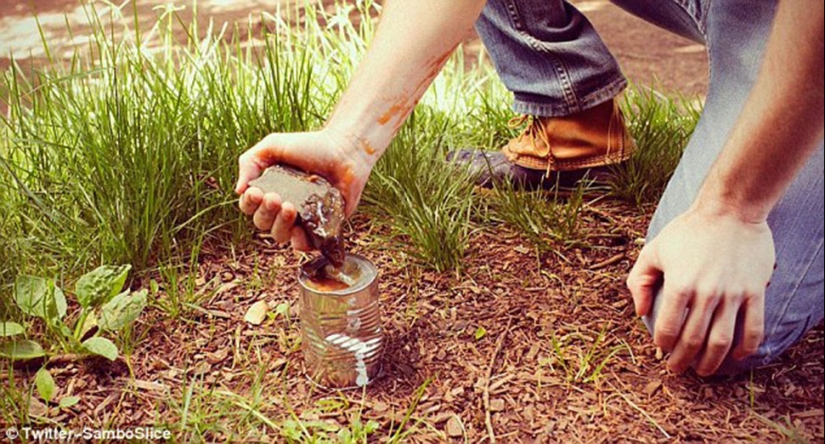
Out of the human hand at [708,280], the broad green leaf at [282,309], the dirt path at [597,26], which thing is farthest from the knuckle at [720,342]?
the dirt path at [597,26]

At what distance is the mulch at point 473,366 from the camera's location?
165 cm

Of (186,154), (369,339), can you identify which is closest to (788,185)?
(369,339)

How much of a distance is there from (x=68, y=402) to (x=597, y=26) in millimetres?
3025

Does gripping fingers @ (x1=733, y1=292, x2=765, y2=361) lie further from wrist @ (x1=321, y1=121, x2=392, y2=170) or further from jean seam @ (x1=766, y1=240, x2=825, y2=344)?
wrist @ (x1=321, y1=121, x2=392, y2=170)

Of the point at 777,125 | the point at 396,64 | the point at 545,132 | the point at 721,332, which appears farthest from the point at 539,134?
the point at 777,125

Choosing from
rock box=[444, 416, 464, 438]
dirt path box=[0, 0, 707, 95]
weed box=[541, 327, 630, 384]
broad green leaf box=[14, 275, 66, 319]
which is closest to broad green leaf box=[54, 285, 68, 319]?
broad green leaf box=[14, 275, 66, 319]

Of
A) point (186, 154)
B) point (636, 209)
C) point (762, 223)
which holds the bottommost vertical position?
point (636, 209)

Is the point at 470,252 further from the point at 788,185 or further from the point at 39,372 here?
the point at 788,185

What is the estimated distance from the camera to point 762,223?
1213 millimetres

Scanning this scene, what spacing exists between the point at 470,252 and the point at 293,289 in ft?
1.43

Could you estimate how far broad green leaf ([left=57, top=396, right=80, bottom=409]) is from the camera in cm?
170

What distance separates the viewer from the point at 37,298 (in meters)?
1.83

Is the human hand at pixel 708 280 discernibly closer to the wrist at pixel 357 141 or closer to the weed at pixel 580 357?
the weed at pixel 580 357

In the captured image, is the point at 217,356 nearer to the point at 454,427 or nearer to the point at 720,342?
the point at 454,427
